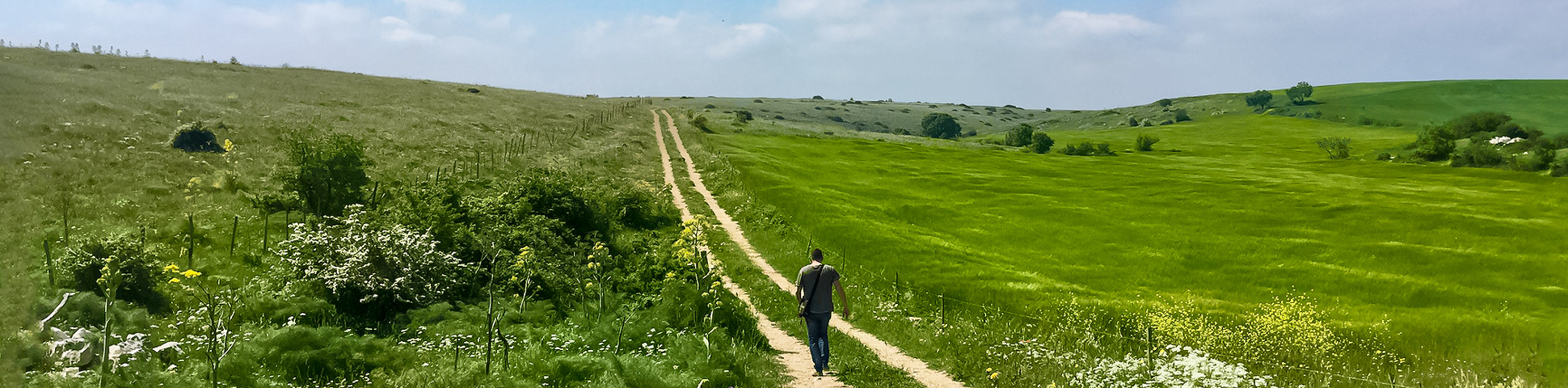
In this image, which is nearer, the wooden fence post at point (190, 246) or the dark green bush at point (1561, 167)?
the wooden fence post at point (190, 246)

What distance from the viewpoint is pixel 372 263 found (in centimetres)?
1762

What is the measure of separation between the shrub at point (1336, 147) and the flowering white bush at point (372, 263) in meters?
90.8

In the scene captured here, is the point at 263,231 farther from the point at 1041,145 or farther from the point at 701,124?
the point at 1041,145

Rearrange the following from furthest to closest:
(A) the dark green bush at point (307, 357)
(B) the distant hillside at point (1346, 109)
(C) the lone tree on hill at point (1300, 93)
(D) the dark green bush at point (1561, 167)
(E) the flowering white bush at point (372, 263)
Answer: (C) the lone tree on hill at point (1300, 93)
(B) the distant hillside at point (1346, 109)
(D) the dark green bush at point (1561, 167)
(E) the flowering white bush at point (372, 263)
(A) the dark green bush at point (307, 357)

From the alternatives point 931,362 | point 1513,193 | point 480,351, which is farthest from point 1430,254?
point 480,351

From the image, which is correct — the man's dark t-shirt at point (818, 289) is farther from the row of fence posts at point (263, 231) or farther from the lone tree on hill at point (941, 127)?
the lone tree on hill at point (941, 127)

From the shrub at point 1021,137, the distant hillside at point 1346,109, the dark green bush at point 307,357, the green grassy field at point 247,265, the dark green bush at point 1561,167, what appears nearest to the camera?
the green grassy field at point 247,265

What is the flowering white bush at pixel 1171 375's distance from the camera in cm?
1427

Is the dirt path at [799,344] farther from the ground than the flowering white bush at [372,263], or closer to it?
closer to it

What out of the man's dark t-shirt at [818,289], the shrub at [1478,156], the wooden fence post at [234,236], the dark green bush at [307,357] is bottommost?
the dark green bush at [307,357]

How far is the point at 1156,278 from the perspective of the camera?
95.5ft

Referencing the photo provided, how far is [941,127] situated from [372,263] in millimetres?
153406

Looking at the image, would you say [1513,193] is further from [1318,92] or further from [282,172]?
[1318,92]

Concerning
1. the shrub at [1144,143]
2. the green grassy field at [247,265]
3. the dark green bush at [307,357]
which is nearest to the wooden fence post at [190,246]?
the green grassy field at [247,265]
